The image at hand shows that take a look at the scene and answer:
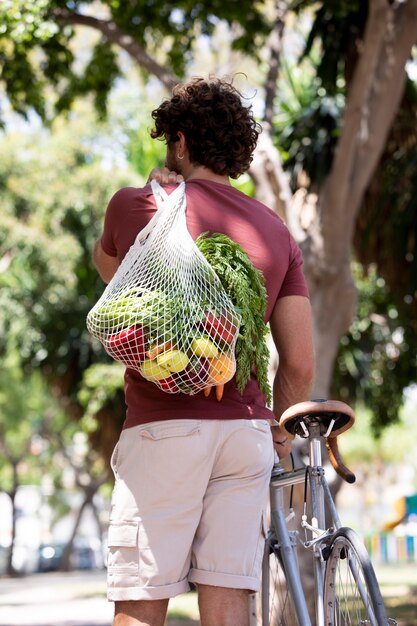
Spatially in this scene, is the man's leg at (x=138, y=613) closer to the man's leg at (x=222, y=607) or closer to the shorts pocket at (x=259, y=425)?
the man's leg at (x=222, y=607)

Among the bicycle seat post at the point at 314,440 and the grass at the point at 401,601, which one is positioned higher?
the bicycle seat post at the point at 314,440

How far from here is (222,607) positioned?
2758 millimetres

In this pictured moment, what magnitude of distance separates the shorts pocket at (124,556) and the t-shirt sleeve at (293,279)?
2.82 ft

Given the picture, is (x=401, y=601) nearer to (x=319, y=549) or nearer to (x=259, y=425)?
(x=319, y=549)

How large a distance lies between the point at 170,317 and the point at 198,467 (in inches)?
17.0

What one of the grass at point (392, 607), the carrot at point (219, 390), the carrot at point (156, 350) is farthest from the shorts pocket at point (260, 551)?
the grass at point (392, 607)

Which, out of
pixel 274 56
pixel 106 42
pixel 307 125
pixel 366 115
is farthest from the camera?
pixel 307 125

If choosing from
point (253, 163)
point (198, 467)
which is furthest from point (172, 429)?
point (253, 163)

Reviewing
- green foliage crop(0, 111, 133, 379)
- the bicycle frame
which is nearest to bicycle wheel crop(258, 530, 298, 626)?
the bicycle frame

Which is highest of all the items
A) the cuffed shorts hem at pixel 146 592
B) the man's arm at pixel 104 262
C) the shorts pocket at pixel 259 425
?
the man's arm at pixel 104 262

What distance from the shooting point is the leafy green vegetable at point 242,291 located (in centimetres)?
277

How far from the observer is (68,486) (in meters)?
56.3

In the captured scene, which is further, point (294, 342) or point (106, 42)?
point (106, 42)

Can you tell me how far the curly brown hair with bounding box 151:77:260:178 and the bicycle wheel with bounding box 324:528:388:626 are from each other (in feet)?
3.73
